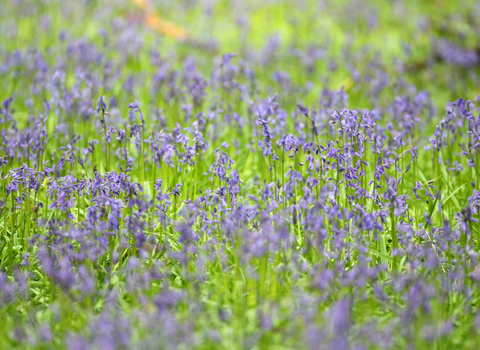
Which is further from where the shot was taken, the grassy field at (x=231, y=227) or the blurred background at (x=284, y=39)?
the blurred background at (x=284, y=39)

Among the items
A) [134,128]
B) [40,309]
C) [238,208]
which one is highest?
[134,128]

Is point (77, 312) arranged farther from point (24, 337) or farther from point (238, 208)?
point (238, 208)

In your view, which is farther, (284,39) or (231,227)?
(284,39)

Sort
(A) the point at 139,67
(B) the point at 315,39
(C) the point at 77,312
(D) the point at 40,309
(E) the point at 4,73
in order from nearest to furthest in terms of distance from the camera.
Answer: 1. (C) the point at 77,312
2. (D) the point at 40,309
3. (E) the point at 4,73
4. (A) the point at 139,67
5. (B) the point at 315,39

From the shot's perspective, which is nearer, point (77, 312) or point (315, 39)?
point (77, 312)

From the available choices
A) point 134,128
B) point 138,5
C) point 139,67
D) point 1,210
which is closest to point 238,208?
point 134,128

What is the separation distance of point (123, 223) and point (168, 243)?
1.12ft

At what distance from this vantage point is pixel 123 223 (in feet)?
11.2

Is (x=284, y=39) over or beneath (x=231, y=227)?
over

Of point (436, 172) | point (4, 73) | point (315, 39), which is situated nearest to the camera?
point (436, 172)

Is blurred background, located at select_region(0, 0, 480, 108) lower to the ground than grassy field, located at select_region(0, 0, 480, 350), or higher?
higher

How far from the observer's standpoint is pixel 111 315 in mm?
2580

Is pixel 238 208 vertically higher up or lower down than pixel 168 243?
higher up

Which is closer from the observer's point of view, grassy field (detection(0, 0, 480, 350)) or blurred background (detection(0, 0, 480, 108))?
grassy field (detection(0, 0, 480, 350))
